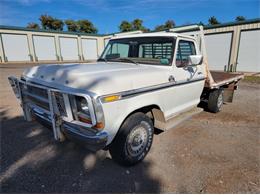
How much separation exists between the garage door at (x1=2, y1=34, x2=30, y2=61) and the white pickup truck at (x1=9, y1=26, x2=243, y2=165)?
891 inches

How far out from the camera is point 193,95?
4035mm

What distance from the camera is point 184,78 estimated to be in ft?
11.5

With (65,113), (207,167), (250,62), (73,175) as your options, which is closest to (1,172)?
(73,175)

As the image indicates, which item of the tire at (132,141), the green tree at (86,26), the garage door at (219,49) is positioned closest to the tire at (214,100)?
the tire at (132,141)

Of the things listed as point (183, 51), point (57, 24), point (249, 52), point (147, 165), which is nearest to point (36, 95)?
point (147, 165)

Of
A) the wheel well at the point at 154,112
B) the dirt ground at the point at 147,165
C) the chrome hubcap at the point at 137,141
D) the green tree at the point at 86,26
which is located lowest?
the dirt ground at the point at 147,165

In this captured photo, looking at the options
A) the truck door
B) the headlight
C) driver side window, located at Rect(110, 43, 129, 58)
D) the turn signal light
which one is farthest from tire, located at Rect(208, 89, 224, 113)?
the headlight

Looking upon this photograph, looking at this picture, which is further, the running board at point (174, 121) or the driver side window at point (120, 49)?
the driver side window at point (120, 49)

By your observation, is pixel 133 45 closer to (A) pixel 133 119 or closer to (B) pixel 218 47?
(A) pixel 133 119

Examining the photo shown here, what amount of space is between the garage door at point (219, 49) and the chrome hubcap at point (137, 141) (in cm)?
1420

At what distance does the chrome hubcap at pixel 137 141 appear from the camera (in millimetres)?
2717

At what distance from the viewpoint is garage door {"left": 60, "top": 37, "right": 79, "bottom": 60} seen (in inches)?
998

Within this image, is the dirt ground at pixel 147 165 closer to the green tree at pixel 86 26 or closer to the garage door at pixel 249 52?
the garage door at pixel 249 52

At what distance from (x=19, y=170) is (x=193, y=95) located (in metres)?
3.60
